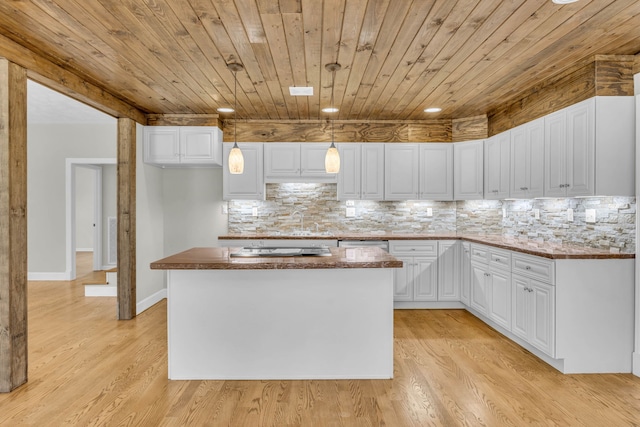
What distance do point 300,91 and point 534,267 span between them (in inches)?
108

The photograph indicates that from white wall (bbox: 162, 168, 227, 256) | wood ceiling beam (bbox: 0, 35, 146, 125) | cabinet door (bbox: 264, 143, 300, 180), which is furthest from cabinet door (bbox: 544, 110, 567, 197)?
wood ceiling beam (bbox: 0, 35, 146, 125)

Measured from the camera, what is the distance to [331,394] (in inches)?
102

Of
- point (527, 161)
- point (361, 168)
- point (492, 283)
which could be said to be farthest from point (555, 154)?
point (361, 168)

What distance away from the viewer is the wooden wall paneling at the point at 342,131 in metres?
5.12

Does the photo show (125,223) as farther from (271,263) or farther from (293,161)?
(271,263)

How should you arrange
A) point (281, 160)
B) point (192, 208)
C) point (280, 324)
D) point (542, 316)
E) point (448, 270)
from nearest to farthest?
point (280, 324)
point (542, 316)
point (448, 270)
point (281, 160)
point (192, 208)

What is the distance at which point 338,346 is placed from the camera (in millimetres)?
2826

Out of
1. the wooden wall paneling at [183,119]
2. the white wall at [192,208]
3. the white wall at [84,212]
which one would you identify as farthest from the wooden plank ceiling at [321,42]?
the white wall at [84,212]

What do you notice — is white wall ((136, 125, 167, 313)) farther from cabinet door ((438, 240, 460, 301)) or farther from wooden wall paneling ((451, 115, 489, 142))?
wooden wall paneling ((451, 115, 489, 142))

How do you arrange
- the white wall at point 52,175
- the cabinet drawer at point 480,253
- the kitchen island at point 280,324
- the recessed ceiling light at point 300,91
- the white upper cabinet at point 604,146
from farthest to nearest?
1. the white wall at point 52,175
2. the cabinet drawer at point 480,253
3. the recessed ceiling light at point 300,91
4. the white upper cabinet at point 604,146
5. the kitchen island at point 280,324

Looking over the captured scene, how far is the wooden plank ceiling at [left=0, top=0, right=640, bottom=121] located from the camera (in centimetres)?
227

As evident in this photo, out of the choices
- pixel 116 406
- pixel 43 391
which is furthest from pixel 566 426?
pixel 43 391

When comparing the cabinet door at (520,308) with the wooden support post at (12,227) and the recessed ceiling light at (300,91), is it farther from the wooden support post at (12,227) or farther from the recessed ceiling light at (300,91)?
the wooden support post at (12,227)

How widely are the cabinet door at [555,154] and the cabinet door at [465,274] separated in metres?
1.20
